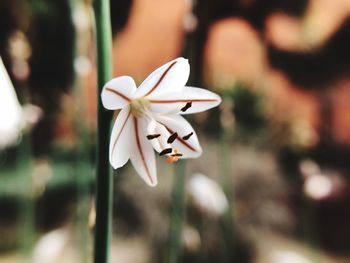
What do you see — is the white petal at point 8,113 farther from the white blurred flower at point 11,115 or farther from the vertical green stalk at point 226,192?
the vertical green stalk at point 226,192

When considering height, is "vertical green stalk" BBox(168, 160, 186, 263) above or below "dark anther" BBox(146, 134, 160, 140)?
below

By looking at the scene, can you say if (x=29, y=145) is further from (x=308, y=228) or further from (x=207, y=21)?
(x=308, y=228)

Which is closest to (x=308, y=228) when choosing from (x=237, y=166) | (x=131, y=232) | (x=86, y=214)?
(x=237, y=166)

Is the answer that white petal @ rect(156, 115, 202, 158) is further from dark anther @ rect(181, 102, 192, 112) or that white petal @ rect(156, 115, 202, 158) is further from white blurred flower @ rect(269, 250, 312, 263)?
white blurred flower @ rect(269, 250, 312, 263)

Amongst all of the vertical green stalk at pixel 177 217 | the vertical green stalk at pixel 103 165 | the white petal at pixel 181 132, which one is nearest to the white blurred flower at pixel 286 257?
the vertical green stalk at pixel 177 217

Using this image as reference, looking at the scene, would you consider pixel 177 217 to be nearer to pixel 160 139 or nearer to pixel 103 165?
pixel 160 139

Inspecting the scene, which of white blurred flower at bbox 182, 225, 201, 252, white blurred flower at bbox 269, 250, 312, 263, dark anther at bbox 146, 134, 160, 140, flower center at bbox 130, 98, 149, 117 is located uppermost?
flower center at bbox 130, 98, 149, 117

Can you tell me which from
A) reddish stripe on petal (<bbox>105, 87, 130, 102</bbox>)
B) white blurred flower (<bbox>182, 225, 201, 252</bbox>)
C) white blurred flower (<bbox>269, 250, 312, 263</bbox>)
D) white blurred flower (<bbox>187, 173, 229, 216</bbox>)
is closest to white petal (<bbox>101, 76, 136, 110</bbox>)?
reddish stripe on petal (<bbox>105, 87, 130, 102</bbox>)

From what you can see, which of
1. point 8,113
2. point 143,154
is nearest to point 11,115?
point 8,113
